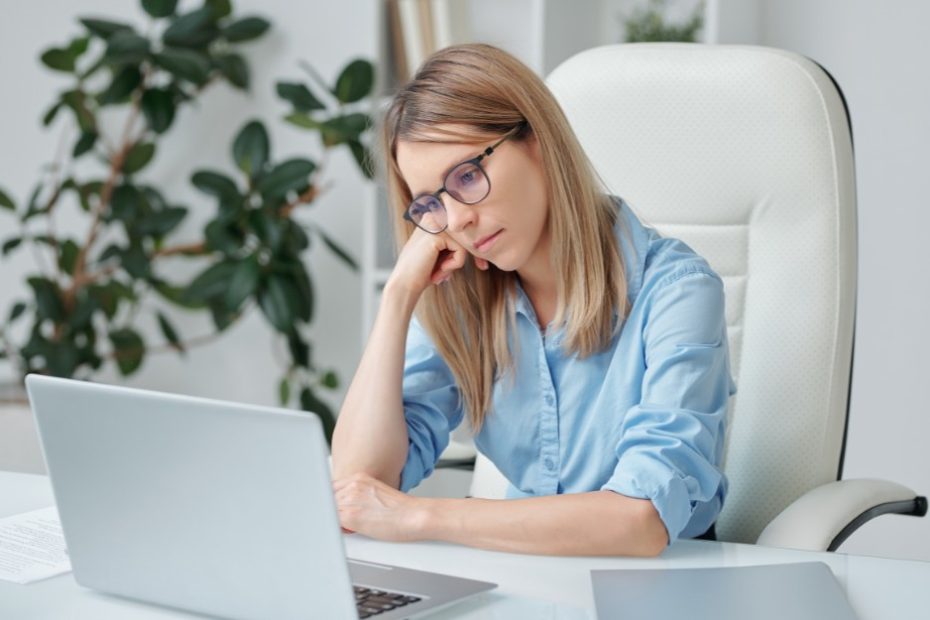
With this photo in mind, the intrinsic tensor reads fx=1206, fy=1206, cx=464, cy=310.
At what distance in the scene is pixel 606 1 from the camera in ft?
9.60

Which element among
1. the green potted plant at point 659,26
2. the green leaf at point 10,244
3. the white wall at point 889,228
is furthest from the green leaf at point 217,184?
the white wall at point 889,228

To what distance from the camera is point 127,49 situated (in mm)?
3281

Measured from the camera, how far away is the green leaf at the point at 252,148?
3.28m

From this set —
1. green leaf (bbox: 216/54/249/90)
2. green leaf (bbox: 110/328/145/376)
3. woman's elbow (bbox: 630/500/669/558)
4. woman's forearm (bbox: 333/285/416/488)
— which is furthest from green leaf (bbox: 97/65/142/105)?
woman's elbow (bbox: 630/500/669/558)

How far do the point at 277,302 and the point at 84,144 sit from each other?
83 cm

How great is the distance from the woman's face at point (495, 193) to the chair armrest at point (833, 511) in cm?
42

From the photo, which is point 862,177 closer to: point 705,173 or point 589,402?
point 705,173

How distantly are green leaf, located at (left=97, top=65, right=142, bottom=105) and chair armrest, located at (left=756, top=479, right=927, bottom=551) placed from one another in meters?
2.51

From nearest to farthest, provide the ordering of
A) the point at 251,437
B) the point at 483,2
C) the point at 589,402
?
the point at 251,437, the point at 589,402, the point at 483,2

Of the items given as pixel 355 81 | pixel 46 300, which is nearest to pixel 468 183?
pixel 355 81

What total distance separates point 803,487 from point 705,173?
17.4 inches

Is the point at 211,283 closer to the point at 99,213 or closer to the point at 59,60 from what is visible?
the point at 99,213

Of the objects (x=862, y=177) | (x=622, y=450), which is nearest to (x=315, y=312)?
(x=862, y=177)

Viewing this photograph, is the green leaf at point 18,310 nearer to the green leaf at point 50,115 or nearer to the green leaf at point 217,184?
the green leaf at point 50,115
